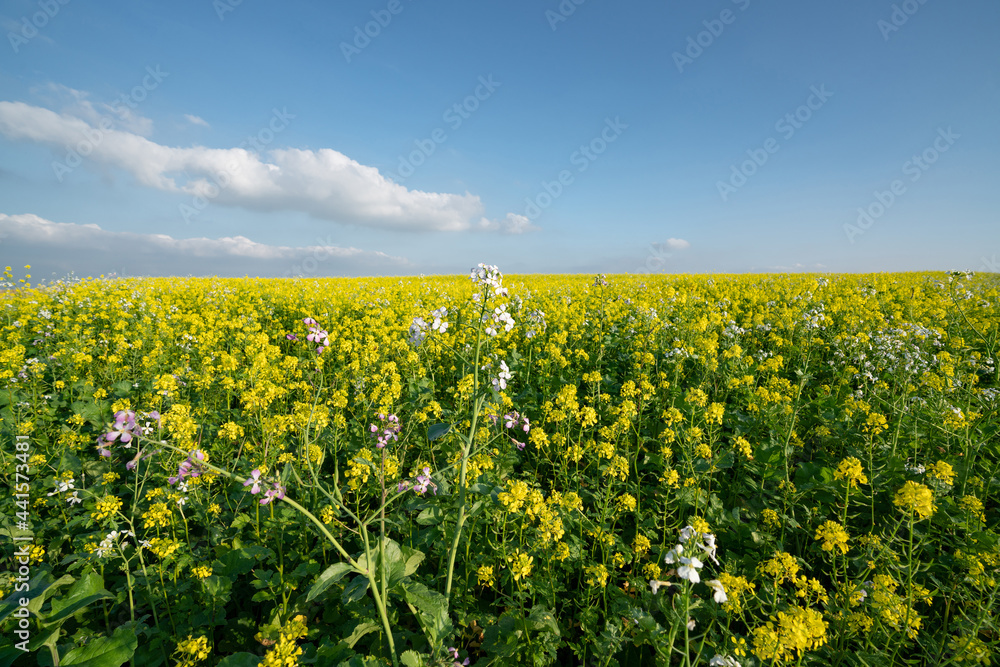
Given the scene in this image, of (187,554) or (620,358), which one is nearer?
(187,554)

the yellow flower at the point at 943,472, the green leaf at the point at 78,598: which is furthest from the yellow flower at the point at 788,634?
the green leaf at the point at 78,598

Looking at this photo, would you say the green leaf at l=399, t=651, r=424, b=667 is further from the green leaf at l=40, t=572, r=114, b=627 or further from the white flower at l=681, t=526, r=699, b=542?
the green leaf at l=40, t=572, r=114, b=627

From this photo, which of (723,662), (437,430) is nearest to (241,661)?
(437,430)

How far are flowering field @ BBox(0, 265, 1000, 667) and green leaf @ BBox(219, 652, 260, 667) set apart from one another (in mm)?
47

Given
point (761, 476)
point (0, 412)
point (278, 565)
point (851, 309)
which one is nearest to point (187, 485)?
point (278, 565)

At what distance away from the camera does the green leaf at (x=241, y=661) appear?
63.4 inches

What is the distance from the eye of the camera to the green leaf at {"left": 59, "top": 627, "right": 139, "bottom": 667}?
151cm

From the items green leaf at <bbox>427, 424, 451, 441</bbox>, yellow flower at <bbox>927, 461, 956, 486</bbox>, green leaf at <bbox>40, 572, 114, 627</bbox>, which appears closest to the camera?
green leaf at <bbox>40, 572, 114, 627</bbox>

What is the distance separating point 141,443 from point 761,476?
5238 millimetres

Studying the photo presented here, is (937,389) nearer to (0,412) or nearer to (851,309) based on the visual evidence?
(851,309)

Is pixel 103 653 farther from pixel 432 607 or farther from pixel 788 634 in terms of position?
pixel 788 634

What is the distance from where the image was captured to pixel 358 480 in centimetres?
247

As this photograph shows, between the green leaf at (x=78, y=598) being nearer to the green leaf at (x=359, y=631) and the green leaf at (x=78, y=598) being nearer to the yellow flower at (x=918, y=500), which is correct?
the green leaf at (x=359, y=631)

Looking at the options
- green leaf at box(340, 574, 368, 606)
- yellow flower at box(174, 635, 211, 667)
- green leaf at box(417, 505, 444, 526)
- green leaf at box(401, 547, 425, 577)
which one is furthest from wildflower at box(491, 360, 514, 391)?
yellow flower at box(174, 635, 211, 667)
